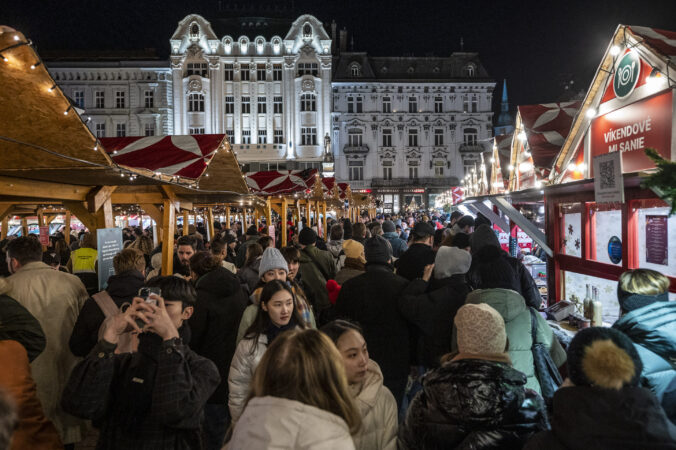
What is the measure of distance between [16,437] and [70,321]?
1498 millimetres

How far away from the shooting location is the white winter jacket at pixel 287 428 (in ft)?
4.66

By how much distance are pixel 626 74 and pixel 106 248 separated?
246 inches

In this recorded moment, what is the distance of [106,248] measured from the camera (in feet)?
15.5

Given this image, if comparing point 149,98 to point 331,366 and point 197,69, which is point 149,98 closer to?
point 197,69

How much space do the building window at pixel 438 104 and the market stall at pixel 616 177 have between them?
43189 millimetres

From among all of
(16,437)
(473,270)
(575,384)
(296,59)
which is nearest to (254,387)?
(575,384)

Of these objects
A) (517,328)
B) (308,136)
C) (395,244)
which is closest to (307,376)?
(517,328)

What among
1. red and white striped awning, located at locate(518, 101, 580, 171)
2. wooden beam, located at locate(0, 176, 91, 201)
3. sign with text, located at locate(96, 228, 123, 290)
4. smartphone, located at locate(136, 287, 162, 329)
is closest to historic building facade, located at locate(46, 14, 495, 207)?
red and white striped awning, located at locate(518, 101, 580, 171)

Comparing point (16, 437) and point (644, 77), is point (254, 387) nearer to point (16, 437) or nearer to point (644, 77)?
point (16, 437)

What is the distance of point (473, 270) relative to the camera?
181 inches

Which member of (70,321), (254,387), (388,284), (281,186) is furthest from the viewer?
(281,186)

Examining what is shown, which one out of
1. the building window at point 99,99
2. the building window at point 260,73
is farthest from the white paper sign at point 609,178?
the building window at point 99,99

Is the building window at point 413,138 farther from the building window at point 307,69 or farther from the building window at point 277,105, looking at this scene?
the building window at point 277,105

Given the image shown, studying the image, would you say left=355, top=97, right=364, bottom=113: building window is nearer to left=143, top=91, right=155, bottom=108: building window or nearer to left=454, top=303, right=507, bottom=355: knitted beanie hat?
left=143, top=91, right=155, bottom=108: building window
